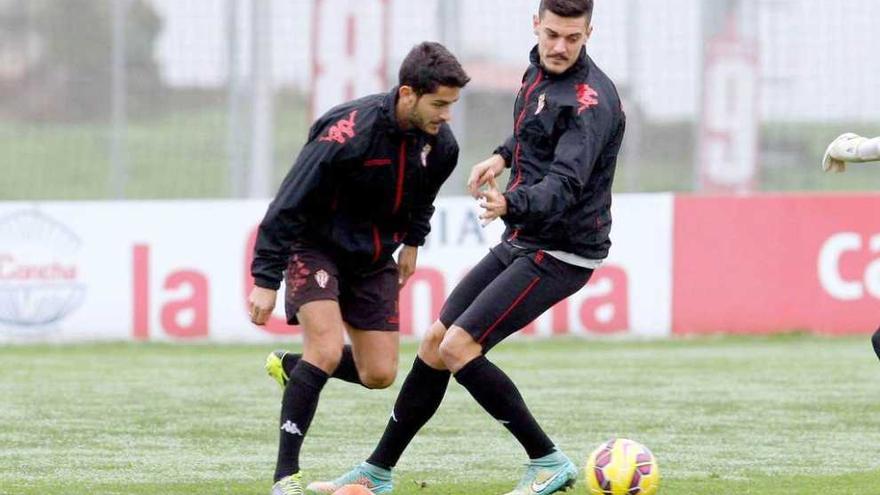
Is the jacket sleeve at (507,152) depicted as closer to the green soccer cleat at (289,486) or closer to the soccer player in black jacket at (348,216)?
the soccer player in black jacket at (348,216)

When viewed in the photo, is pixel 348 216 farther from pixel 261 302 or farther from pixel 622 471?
pixel 622 471

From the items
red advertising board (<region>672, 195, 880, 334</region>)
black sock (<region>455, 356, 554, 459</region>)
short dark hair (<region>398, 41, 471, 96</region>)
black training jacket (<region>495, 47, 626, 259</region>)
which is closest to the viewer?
black training jacket (<region>495, 47, 626, 259</region>)

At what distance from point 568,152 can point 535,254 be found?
57 centimetres

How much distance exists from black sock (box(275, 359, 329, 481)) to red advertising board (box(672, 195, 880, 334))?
787 cm

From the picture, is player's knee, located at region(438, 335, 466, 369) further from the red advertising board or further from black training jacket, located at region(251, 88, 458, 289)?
the red advertising board

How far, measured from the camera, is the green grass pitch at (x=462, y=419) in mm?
7320

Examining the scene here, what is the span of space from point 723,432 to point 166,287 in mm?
6110

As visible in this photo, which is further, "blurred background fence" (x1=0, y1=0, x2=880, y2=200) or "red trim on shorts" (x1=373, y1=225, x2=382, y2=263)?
"blurred background fence" (x1=0, y1=0, x2=880, y2=200)

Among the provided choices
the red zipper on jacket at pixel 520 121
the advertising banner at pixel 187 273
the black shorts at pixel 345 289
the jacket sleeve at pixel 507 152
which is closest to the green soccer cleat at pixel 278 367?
the black shorts at pixel 345 289

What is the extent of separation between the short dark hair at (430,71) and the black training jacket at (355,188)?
174 millimetres

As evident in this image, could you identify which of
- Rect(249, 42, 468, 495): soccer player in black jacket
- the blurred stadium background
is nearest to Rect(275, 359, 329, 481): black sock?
Rect(249, 42, 468, 495): soccer player in black jacket

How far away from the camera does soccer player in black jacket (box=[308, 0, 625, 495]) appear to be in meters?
6.58

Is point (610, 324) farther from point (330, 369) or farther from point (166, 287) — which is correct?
point (330, 369)

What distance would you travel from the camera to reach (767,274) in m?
14.2
